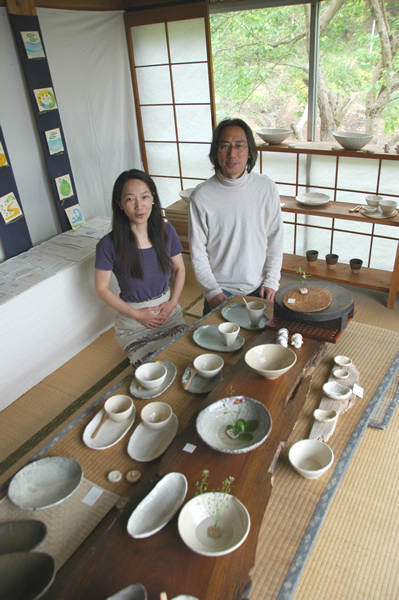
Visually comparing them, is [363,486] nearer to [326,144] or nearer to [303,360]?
[303,360]

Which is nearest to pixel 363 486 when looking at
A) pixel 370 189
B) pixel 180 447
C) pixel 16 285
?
pixel 180 447

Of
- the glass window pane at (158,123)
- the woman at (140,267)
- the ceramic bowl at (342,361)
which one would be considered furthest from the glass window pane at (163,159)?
the ceramic bowl at (342,361)

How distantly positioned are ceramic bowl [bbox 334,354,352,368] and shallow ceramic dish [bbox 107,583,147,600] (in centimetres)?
120

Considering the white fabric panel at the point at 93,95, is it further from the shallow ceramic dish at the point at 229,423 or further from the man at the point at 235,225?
the shallow ceramic dish at the point at 229,423

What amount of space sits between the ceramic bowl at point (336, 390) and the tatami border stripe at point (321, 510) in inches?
3.6

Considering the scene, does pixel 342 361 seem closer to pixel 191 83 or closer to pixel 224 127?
pixel 224 127

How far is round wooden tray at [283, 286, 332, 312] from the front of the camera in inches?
80.6

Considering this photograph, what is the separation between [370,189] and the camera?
3.97 metres

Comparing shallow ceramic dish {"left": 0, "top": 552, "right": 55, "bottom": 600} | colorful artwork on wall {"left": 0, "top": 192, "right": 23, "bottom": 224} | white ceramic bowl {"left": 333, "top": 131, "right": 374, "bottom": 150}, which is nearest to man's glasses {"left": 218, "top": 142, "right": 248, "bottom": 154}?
white ceramic bowl {"left": 333, "top": 131, "right": 374, "bottom": 150}

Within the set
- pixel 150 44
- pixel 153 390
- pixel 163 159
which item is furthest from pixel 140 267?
pixel 150 44

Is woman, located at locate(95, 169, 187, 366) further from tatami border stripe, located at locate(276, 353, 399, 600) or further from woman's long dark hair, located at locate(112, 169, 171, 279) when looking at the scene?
tatami border stripe, located at locate(276, 353, 399, 600)

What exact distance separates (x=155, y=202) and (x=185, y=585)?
6.35 ft

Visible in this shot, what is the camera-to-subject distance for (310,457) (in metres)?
1.50

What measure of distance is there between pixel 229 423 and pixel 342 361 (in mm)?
656
